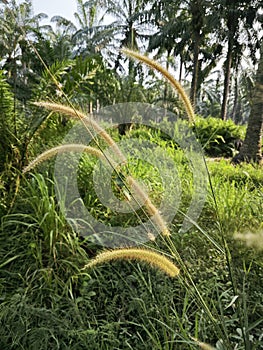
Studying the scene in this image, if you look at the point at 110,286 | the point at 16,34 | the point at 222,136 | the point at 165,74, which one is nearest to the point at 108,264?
the point at 110,286

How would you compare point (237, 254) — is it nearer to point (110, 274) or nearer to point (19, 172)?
point (110, 274)

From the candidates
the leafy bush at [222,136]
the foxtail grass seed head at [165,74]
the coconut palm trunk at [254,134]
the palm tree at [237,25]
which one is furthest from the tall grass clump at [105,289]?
the palm tree at [237,25]

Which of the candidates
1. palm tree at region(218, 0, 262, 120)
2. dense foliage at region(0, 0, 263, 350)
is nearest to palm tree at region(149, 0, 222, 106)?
palm tree at region(218, 0, 262, 120)

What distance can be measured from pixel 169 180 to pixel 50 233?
4.19 ft

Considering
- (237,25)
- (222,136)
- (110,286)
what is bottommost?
(110,286)

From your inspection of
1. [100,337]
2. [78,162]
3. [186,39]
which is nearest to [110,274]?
[100,337]

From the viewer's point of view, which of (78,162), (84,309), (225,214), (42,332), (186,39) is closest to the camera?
(42,332)

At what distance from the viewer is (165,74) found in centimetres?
98

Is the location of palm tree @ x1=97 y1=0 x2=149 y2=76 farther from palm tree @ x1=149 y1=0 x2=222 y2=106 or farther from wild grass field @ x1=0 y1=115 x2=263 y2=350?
wild grass field @ x1=0 y1=115 x2=263 y2=350

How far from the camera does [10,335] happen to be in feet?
4.68

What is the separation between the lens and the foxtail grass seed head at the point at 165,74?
963mm

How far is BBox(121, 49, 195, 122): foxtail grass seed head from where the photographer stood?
0.96m

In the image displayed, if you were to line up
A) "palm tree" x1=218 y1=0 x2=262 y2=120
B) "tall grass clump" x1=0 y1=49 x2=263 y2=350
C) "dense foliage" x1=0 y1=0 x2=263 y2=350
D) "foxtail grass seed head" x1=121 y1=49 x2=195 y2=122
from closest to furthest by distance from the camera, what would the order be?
"foxtail grass seed head" x1=121 y1=49 x2=195 y2=122
"dense foliage" x1=0 y1=0 x2=263 y2=350
"tall grass clump" x1=0 y1=49 x2=263 y2=350
"palm tree" x1=218 y1=0 x2=262 y2=120

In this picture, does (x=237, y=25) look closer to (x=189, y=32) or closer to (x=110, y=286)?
(x=189, y=32)
